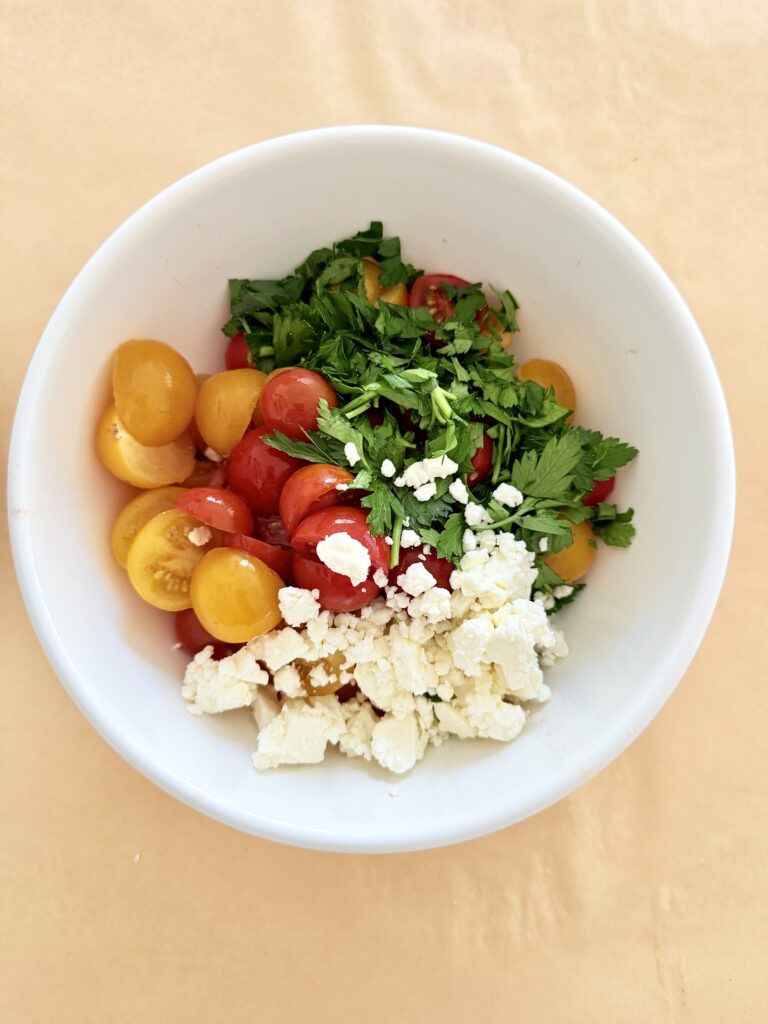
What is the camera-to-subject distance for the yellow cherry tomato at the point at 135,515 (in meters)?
1.03

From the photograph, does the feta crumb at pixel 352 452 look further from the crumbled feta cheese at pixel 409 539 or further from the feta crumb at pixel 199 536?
the feta crumb at pixel 199 536

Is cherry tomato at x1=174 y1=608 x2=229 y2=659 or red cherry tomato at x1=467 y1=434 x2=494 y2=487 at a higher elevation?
red cherry tomato at x1=467 y1=434 x2=494 y2=487

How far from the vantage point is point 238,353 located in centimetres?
110

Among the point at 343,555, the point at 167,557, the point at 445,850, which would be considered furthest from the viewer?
the point at 445,850

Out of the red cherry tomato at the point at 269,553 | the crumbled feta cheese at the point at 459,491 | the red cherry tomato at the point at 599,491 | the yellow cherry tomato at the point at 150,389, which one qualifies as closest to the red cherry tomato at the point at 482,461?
the crumbled feta cheese at the point at 459,491

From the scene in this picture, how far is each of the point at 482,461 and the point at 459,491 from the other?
7 cm

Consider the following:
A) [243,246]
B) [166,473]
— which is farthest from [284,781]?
[243,246]

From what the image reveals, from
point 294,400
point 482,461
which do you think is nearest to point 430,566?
point 482,461

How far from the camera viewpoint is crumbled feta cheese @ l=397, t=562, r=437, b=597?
931 mm

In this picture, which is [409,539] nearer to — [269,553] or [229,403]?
[269,553]

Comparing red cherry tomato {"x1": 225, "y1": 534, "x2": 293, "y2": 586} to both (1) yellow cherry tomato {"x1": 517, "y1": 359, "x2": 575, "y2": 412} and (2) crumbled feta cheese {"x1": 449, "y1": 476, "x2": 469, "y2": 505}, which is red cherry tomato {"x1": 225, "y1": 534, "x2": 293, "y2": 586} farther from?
(1) yellow cherry tomato {"x1": 517, "y1": 359, "x2": 575, "y2": 412}

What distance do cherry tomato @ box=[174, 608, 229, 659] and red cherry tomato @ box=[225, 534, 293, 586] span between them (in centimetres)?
13

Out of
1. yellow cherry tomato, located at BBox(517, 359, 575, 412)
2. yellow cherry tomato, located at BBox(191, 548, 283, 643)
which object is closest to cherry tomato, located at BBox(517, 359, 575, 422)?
yellow cherry tomato, located at BBox(517, 359, 575, 412)

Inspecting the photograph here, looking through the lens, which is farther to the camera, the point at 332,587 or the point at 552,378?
the point at 552,378
